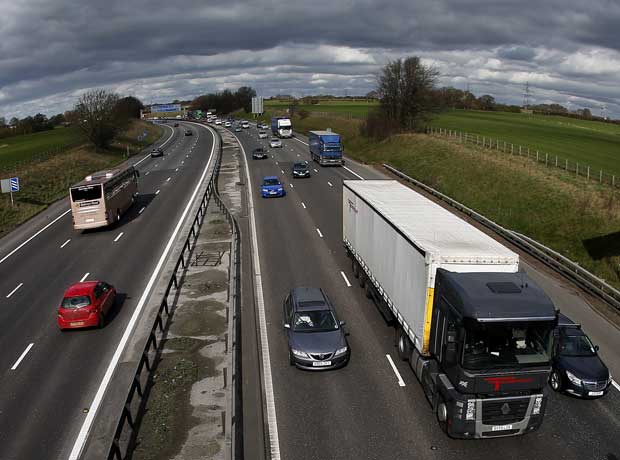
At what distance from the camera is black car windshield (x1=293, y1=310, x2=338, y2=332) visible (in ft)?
51.9

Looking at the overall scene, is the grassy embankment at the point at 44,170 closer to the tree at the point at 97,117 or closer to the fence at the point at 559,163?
the tree at the point at 97,117

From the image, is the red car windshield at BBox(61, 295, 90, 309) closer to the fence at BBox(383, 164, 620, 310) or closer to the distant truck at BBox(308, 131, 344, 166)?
the fence at BBox(383, 164, 620, 310)

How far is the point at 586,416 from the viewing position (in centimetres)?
1271

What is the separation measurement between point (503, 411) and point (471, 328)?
220cm

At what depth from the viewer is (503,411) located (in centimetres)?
1102

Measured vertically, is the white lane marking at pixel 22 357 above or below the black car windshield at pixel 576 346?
below

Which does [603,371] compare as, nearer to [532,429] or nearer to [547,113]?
[532,429]

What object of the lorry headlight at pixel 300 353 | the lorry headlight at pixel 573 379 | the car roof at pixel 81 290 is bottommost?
the lorry headlight at pixel 300 353

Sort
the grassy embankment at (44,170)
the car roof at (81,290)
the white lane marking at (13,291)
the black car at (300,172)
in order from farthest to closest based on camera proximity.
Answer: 1. the black car at (300,172)
2. the grassy embankment at (44,170)
3. the white lane marking at (13,291)
4. the car roof at (81,290)

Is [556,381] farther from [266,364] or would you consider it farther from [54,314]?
[54,314]

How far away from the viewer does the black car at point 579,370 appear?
520 inches

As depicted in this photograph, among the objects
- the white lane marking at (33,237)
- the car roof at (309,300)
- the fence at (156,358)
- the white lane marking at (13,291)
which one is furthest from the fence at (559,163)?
the white lane marking at (33,237)

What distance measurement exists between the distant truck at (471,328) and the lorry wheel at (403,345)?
30 mm

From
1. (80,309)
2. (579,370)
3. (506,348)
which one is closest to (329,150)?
(80,309)
